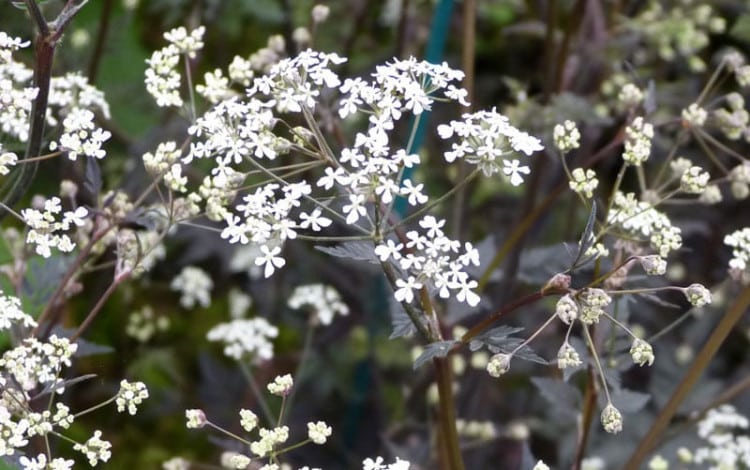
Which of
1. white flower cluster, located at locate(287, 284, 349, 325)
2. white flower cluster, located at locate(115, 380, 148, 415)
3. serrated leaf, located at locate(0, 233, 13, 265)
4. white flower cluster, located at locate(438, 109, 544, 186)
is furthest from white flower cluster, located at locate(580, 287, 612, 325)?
A: serrated leaf, located at locate(0, 233, 13, 265)

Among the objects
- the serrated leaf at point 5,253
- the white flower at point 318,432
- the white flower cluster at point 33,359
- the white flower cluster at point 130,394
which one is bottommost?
the white flower at point 318,432

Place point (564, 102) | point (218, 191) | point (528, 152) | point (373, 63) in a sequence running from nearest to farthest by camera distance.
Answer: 1. point (528, 152)
2. point (218, 191)
3. point (564, 102)
4. point (373, 63)

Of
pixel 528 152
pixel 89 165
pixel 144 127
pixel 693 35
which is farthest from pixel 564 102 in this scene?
pixel 144 127

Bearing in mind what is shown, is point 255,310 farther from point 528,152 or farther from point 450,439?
point 528,152

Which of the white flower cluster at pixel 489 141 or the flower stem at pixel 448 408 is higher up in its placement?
the white flower cluster at pixel 489 141

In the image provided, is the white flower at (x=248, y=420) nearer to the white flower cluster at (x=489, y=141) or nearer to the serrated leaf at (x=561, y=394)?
the white flower cluster at (x=489, y=141)

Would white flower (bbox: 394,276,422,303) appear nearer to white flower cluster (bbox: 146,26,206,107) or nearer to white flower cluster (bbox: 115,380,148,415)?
white flower cluster (bbox: 115,380,148,415)

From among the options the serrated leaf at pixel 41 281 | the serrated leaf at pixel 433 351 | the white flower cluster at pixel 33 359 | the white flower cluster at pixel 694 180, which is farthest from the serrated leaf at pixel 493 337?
the serrated leaf at pixel 41 281
